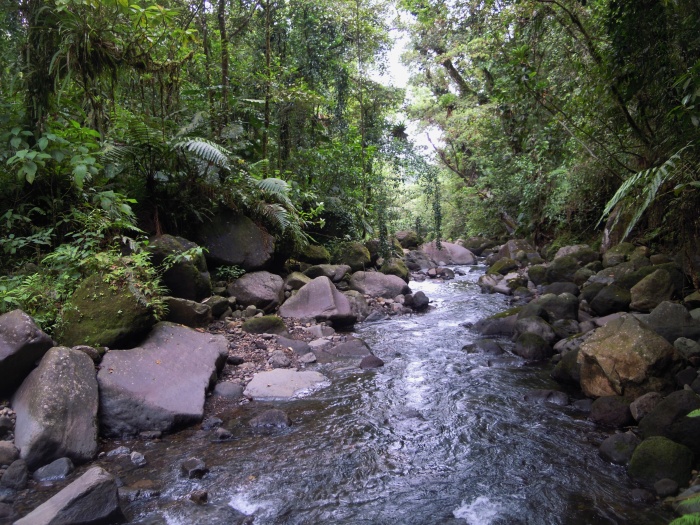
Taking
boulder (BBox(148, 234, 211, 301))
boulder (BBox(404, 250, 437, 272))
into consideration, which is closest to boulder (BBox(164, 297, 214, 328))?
boulder (BBox(148, 234, 211, 301))

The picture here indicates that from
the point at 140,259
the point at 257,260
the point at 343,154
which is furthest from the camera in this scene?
the point at 343,154

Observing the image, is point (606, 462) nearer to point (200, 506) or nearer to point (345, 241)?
point (200, 506)

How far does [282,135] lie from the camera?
12.8 meters

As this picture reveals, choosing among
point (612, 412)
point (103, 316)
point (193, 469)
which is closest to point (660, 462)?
point (612, 412)

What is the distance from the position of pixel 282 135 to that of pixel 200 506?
35.5 feet

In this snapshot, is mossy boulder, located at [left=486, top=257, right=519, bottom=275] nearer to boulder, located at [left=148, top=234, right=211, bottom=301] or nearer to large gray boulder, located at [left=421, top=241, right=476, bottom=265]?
large gray boulder, located at [left=421, top=241, right=476, bottom=265]

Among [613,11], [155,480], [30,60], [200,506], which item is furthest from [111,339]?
[613,11]

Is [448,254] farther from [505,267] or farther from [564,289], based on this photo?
[564,289]

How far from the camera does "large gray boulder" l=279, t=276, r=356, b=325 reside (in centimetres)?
848

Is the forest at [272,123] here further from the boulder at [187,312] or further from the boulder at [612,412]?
the boulder at [612,412]

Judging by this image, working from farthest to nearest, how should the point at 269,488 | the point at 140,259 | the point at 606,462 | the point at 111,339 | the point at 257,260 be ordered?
the point at 257,260 < the point at 140,259 < the point at 111,339 < the point at 606,462 < the point at 269,488

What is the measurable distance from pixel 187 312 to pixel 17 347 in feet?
8.05

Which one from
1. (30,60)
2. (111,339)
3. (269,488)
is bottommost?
(269,488)

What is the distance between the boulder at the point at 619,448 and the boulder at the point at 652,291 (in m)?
3.89
